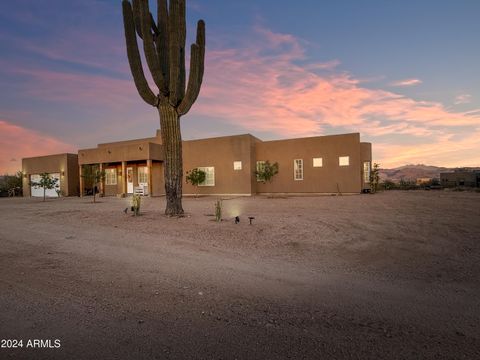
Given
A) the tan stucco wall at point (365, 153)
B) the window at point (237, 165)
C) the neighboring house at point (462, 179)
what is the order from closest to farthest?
the tan stucco wall at point (365, 153)
the window at point (237, 165)
the neighboring house at point (462, 179)

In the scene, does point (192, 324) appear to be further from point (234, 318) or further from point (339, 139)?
point (339, 139)

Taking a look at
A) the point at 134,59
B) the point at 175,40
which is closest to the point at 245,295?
the point at 175,40

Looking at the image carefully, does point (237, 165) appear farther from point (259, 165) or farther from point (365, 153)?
point (365, 153)

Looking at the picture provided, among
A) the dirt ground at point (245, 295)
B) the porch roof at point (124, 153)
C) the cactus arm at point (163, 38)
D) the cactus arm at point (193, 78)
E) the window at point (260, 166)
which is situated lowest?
the dirt ground at point (245, 295)

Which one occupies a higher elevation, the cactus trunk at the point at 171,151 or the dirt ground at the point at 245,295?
the cactus trunk at the point at 171,151

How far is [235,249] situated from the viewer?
5.85 meters

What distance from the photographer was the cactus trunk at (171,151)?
10094 millimetres

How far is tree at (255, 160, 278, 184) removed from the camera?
20344 millimetres

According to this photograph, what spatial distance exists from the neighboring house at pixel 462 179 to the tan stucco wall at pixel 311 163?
42.9 feet

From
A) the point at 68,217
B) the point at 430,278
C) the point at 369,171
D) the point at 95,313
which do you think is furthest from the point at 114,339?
the point at 369,171

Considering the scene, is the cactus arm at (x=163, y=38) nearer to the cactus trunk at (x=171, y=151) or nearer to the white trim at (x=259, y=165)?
the cactus trunk at (x=171, y=151)

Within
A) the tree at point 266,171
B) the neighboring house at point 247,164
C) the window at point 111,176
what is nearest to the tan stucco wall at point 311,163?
the neighboring house at point 247,164

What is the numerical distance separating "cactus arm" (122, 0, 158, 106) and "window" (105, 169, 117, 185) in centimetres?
1776

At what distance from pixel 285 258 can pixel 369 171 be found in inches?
715
